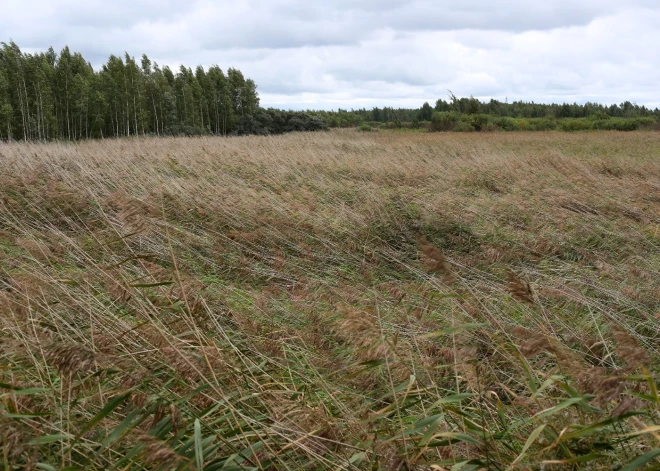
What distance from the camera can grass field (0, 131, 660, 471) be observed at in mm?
2004

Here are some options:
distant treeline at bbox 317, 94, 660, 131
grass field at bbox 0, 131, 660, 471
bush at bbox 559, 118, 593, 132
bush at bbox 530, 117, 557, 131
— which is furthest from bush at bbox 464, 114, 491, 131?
grass field at bbox 0, 131, 660, 471

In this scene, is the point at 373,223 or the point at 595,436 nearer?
the point at 595,436

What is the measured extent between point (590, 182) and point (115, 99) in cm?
3540

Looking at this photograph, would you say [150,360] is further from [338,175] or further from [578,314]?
[338,175]

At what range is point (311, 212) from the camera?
716cm

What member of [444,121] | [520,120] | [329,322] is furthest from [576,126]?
[329,322]

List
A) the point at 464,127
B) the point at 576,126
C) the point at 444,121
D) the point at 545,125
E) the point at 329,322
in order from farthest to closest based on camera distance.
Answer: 1. the point at 545,125
2. the point at 444,121
3. the point at 576,126
4. the point at 464,127
5. the point at 329,322

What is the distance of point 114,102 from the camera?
3862 cm

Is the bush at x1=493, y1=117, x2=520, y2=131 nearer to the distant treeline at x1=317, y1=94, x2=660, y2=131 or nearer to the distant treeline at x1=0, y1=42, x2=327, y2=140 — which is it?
the distant treeline at x1=317, y1=94, x2=660, y2=131

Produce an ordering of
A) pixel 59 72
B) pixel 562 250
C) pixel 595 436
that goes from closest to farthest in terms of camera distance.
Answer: pixel 595 436, pixel 562 250, pixel 59 72

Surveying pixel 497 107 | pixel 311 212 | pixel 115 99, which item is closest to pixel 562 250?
pixel 311 212

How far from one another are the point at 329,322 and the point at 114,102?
128 ft

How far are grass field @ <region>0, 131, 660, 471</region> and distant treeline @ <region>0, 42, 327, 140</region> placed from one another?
91.5ft

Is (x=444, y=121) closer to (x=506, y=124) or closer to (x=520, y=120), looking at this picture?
(x=506, y=124)
